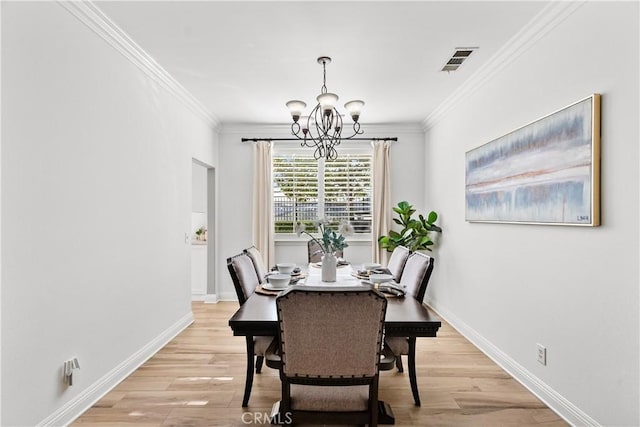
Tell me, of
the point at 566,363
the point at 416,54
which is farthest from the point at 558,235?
the point at 416,54

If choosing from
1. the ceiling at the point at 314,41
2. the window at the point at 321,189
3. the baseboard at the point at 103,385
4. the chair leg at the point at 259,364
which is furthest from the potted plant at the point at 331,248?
the window at the point at 321,189

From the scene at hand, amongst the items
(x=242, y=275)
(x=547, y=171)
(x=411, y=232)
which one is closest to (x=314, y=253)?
(x=411, y=232)

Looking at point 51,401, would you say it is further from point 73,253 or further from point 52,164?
point 52,164

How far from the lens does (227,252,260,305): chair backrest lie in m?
2.75

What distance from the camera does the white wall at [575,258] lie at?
1959 mm

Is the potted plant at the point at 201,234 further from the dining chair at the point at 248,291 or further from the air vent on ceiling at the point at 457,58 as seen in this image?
the air vent on ceiling at the point at 457,58

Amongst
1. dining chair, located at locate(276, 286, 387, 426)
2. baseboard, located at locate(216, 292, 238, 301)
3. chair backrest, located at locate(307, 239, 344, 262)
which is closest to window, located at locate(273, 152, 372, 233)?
baseboard, located at locate(216, 292, 238, 301)

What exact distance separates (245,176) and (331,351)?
4.22 m

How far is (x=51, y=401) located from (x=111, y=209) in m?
1.26

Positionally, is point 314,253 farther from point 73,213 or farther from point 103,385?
point 73,213

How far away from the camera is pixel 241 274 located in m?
2.81

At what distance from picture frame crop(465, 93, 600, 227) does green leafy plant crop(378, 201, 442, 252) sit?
1.34 meters

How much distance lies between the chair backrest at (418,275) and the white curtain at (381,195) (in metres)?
2.50

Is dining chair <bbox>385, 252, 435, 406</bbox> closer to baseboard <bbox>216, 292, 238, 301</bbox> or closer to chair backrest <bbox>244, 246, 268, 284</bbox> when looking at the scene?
chair backrest <bbox>244, 246, 268, 284</bbox>
